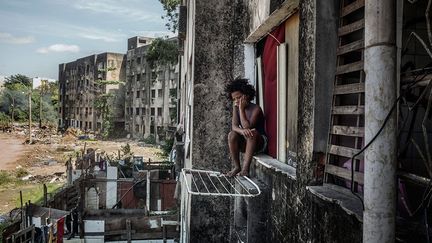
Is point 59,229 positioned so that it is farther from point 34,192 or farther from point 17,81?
point 17,81

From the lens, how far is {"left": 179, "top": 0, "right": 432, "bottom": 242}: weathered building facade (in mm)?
1798

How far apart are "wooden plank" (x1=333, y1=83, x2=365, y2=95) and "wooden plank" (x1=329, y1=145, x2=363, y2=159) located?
1.27 ft

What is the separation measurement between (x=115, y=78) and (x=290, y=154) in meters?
49.4

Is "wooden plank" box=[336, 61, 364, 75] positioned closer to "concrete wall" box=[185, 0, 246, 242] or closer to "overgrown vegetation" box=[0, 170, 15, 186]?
"concrete wall" box=[185, 0, 246, 242]

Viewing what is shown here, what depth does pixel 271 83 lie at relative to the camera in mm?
4961

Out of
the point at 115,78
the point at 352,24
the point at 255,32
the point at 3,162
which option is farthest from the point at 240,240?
the point at 115,78

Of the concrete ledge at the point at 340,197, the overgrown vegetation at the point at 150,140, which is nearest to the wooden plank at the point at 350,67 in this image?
the concrete ledge at the point at 340,197

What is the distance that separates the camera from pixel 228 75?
5977mm

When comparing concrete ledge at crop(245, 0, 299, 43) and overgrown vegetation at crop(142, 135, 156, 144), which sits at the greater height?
concrete ledge at crop(245, 0, 299, 43)

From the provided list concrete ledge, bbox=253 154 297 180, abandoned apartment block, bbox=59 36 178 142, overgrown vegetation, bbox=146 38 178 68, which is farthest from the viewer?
abandoned apartment block, bbox=59 36 178 142

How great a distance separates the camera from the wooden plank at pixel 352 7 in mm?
2492

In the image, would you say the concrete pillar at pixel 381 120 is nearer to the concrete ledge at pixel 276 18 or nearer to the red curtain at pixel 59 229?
the concrete ledge at pixel 276 18

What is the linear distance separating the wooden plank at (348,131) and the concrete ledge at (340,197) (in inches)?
15.9

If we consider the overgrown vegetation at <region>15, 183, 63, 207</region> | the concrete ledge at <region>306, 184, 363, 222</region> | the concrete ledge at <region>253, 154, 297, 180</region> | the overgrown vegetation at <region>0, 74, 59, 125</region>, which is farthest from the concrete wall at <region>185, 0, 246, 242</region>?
the overgrown vegetation at <region>0, 74, 59, 125</region>
